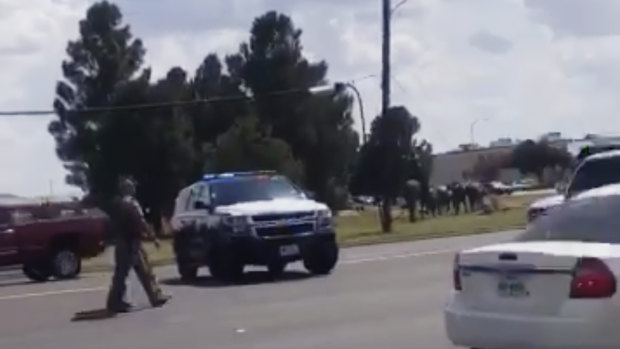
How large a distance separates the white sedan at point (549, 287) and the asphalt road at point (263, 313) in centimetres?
286

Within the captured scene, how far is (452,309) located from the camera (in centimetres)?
1333

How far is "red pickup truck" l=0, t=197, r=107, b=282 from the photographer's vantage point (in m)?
32.4

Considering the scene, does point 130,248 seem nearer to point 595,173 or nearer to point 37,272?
point 595,173

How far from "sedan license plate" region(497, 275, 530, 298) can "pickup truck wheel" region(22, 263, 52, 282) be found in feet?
68.7

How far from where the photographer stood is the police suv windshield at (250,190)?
1115 inches

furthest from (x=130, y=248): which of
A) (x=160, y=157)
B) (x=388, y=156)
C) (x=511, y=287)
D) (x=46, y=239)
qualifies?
(x=160, y=157)

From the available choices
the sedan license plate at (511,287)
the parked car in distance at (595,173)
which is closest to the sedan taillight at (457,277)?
the sedan license plate at (511,287)

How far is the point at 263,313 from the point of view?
67.3ft

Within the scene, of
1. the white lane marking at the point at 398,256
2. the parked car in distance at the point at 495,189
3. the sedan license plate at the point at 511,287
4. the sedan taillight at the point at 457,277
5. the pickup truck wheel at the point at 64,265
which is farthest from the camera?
the parked car in distance at the point at 495,189

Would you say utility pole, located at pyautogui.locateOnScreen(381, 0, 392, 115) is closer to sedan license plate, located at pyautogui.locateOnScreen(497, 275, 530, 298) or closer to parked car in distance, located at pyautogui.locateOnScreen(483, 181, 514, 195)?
parked car in distance, located at pyautogui.locateOnScreen(483, 181, 514, 195)

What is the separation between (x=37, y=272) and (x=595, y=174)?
48.6 feet

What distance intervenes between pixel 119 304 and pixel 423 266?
7258mm

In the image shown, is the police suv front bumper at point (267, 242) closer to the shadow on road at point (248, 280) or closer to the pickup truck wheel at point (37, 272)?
the shadow on road at point (248, 280)

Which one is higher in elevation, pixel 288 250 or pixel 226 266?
pixel 288 250
